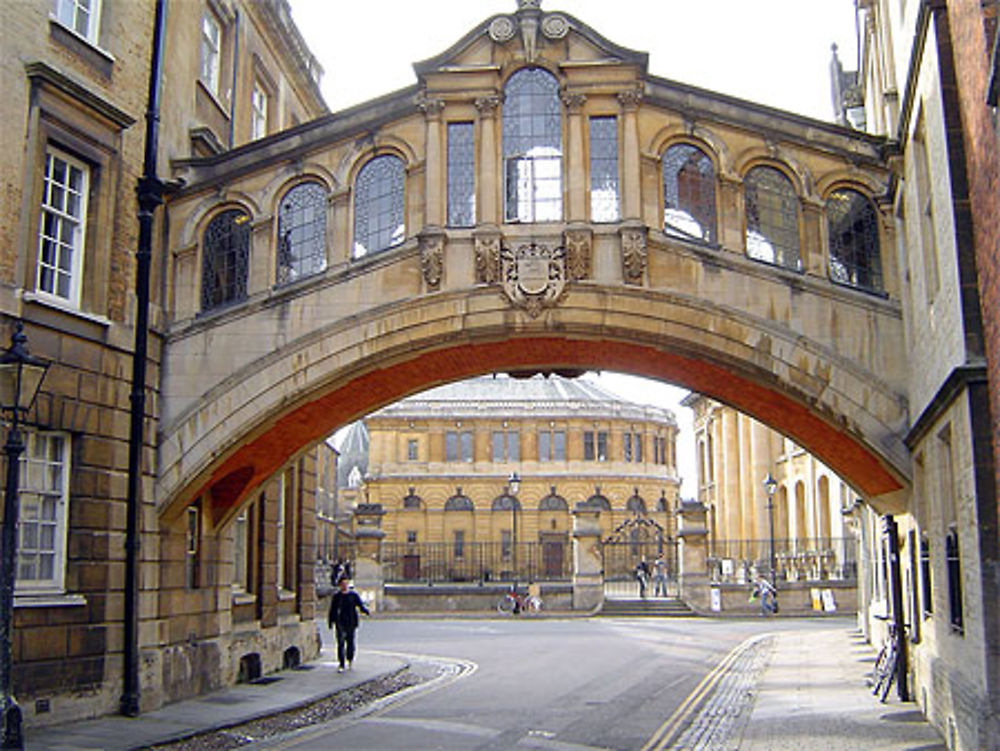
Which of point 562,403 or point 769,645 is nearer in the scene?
point 769,645

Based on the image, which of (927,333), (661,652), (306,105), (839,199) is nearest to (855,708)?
(927,333)

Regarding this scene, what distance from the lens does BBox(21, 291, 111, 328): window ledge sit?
12773 millimetres

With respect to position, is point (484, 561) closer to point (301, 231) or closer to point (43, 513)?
point (301, 231)

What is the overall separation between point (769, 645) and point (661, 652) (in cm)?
309

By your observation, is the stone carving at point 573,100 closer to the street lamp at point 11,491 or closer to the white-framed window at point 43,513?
the white-framed window at point 43,513

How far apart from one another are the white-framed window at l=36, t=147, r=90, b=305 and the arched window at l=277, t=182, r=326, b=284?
3051mm

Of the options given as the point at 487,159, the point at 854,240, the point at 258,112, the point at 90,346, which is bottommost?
the point at 90,346

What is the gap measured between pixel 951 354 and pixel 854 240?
210 inches

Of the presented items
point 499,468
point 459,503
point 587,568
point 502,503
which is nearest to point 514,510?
point 502,503

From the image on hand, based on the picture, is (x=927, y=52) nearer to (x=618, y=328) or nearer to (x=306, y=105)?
(x=618, y=328)

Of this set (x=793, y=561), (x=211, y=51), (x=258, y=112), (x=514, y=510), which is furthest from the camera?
(x=514, y=510)

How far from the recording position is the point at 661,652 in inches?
957

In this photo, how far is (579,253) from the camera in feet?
51.1

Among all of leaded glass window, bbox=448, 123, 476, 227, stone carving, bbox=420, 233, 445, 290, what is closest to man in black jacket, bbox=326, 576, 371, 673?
stone carving, bbox=420, 233, 445, 290
